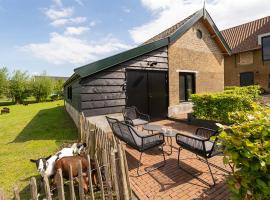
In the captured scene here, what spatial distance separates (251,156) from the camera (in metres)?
1.82

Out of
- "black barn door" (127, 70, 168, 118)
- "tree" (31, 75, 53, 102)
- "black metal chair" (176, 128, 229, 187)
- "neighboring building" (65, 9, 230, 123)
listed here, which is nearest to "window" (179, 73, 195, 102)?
"neighboring building" (65, 9, 230, 123)

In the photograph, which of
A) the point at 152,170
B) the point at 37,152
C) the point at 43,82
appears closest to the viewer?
the point at 152,170

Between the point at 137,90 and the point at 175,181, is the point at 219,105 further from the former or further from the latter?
the point at 175,181

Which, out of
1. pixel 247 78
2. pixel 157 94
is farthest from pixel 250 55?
pixel 157 94

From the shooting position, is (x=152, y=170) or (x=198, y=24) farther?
(x=198, y=24)

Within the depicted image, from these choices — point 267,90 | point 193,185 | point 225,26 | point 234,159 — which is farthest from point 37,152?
point 225,26

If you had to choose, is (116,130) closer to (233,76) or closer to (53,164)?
(53,164)

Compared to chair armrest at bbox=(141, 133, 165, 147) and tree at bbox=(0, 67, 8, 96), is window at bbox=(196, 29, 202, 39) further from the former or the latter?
tree at bbox=(0, 67, 8, 96)

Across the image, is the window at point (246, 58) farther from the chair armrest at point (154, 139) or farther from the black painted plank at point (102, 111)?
the chair armrest at point (154, 139)

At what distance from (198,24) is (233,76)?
1339 cm

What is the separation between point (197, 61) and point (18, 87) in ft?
120

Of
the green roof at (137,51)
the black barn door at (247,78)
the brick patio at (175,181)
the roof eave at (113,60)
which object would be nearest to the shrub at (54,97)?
Answer: the green roof at (137,51)

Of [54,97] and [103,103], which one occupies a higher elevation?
Answer: [103,103]

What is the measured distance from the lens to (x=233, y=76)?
22.2 metres
